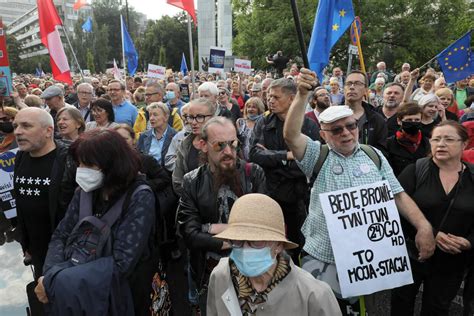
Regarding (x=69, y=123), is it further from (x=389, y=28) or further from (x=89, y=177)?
(x=389, y=28)

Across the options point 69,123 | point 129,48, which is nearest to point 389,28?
point 129,48

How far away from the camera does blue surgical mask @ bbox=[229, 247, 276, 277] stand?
5.95 ft

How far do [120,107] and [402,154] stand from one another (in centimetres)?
456

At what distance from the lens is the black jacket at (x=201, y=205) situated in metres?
2.62

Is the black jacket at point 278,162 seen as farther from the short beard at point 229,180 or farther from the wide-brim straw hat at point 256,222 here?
the wide-brim straw hat at point 256,222

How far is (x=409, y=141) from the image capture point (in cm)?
394

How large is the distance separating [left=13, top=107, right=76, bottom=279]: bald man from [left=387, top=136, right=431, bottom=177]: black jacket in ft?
9.75

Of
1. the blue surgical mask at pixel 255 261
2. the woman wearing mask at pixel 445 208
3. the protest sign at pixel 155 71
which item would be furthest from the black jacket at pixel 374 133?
the protest sign at pixel 155 71

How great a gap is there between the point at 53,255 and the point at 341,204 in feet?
5.87

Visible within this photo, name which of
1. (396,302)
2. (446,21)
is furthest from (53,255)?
(446,21)

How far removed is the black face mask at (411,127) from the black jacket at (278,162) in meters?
0.92

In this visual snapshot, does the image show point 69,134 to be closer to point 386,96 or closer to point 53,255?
point 53,255

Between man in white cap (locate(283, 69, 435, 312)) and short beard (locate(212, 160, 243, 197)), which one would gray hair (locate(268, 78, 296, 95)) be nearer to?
man in white cap (locate(283, 69, 435, 312))

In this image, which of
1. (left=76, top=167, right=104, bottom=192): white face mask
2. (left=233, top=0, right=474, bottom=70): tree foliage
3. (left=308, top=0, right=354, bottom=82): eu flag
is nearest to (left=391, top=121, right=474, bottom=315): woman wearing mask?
(left=308, top=0, right=354, bottom=82): eu flag
